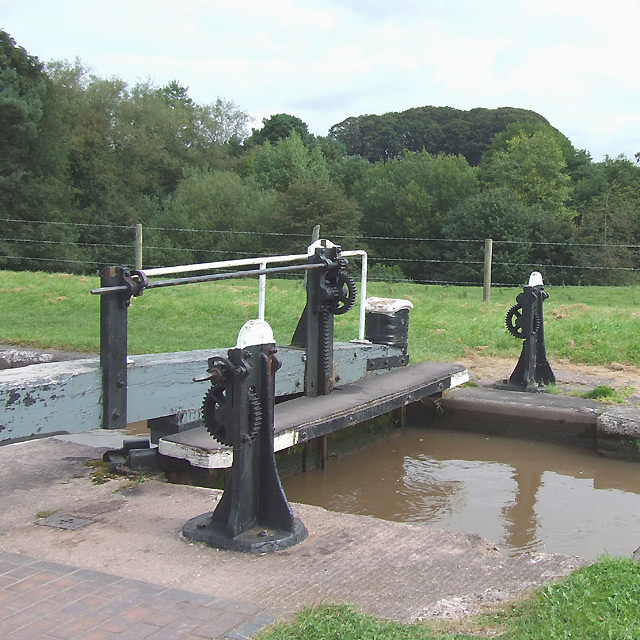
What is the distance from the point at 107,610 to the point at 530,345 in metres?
5.60

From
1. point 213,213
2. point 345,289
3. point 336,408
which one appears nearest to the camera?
point 345,289

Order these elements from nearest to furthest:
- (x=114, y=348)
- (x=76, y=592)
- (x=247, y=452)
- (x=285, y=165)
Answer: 1. (x=76, y=592)
2. (x=247, y=452)
3. (x=114, y=348)
4. (x=285, y=165)

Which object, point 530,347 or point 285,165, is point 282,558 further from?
point 285,165

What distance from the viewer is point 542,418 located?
7.06 m

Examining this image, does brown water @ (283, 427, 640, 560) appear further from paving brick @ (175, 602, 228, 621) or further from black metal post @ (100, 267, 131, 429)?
paving brick @ (175, 602, 228, 621)

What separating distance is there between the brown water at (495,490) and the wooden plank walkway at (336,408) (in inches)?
20.1

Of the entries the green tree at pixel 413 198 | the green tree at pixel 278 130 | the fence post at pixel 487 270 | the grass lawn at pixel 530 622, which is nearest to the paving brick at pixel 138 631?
the grass lawn at pixel 530 622

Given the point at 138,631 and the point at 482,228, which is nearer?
the point at 138,631

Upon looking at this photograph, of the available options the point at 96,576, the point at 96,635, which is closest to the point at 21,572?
the point at 96,576

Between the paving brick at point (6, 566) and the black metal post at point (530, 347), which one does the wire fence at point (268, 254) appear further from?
the paving brick at point (6, 566)

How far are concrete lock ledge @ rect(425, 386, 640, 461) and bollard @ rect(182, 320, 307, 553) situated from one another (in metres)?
3.58

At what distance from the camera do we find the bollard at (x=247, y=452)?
3709mm

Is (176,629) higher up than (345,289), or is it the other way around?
(345,289)

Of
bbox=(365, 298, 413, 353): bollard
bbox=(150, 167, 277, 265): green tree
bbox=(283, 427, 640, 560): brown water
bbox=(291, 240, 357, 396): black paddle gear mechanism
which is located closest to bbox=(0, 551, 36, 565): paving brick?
bbox=(283, 427, 640, 560): brown water
